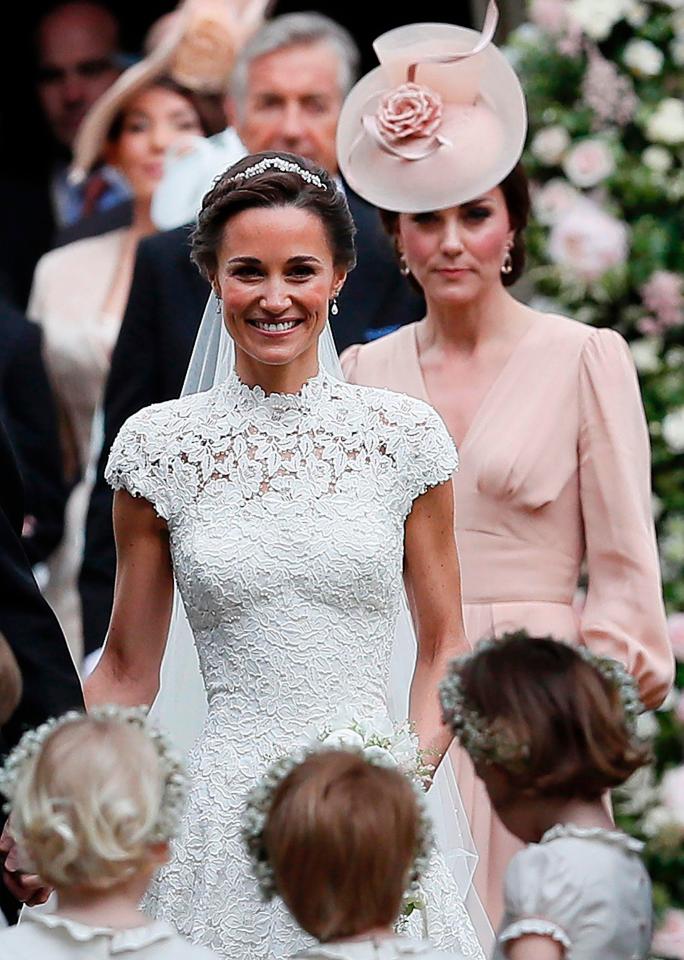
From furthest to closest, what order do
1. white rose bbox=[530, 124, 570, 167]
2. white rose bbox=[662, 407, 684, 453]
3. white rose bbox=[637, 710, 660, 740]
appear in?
white rose bbox=[530, 124, 570, 167]
white rose bbox=[662, 407, 684, 453]
white rose bbox=[637, 710, 660, 740]

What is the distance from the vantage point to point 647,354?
309 inches

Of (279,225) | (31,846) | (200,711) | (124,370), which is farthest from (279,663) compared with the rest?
(124,370)

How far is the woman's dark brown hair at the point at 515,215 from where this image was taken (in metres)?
5.88

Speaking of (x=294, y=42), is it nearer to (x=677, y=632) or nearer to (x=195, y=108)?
(x=195, y=108)

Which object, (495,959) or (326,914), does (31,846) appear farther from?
(495,959)

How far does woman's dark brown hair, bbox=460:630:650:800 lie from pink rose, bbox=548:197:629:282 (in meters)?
4.03

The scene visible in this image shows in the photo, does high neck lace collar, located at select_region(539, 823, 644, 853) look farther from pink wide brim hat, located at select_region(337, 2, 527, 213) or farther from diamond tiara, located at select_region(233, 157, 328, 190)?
pink wide brim hat, located at select_region(337, 2, 527, 213)

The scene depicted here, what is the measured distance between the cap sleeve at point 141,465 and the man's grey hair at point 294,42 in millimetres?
2115

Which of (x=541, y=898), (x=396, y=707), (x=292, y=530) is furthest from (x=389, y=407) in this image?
(x=541, y=898)

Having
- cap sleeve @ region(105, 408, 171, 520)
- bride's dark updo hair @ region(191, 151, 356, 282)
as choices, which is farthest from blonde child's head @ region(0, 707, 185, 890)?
bride's dark updo hair @ region(191, 151, 356, 282)

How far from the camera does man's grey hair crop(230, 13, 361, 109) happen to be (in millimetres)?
6895

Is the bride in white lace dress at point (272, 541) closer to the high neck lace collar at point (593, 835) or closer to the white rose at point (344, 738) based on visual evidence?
the white rose at point (344, 738)

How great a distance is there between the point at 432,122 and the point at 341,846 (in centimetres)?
254

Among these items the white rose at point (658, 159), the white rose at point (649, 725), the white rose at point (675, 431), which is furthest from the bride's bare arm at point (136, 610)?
the white rose at point (658, 159)
